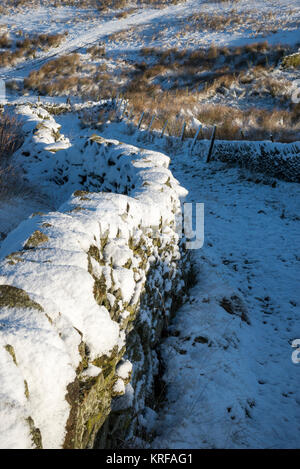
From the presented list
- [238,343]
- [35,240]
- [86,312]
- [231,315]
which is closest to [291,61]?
[231,315]

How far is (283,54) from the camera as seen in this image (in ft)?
59.4

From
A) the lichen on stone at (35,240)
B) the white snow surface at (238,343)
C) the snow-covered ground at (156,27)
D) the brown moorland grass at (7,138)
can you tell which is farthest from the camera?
the snow-covered ground at (156,27)

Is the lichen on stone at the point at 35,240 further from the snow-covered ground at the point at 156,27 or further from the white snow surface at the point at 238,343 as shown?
the snow-covered ground at the point at 156,27

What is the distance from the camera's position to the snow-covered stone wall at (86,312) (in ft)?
3.79

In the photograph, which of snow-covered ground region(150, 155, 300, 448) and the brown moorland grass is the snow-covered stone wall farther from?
the brown moorland grass

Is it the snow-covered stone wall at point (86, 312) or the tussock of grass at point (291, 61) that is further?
the tussock of grass at point (291, 61)

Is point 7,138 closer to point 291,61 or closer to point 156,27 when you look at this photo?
point 291,61

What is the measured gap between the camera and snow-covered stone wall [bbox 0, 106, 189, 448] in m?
1.15

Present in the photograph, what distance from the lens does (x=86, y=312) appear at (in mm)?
1589

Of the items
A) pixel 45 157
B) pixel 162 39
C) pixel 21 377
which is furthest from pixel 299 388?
pixel 162 39

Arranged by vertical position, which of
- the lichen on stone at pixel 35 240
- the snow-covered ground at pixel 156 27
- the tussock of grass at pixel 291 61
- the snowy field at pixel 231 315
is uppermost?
the snow-covered ground at pixel 156 27

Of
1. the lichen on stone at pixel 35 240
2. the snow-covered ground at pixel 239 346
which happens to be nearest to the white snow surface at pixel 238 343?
the snow-covered ground at pixel 239 346

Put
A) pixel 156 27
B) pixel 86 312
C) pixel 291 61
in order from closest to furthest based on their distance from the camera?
pixel 86 312 → pixel 291 61 → pixel 156 27
